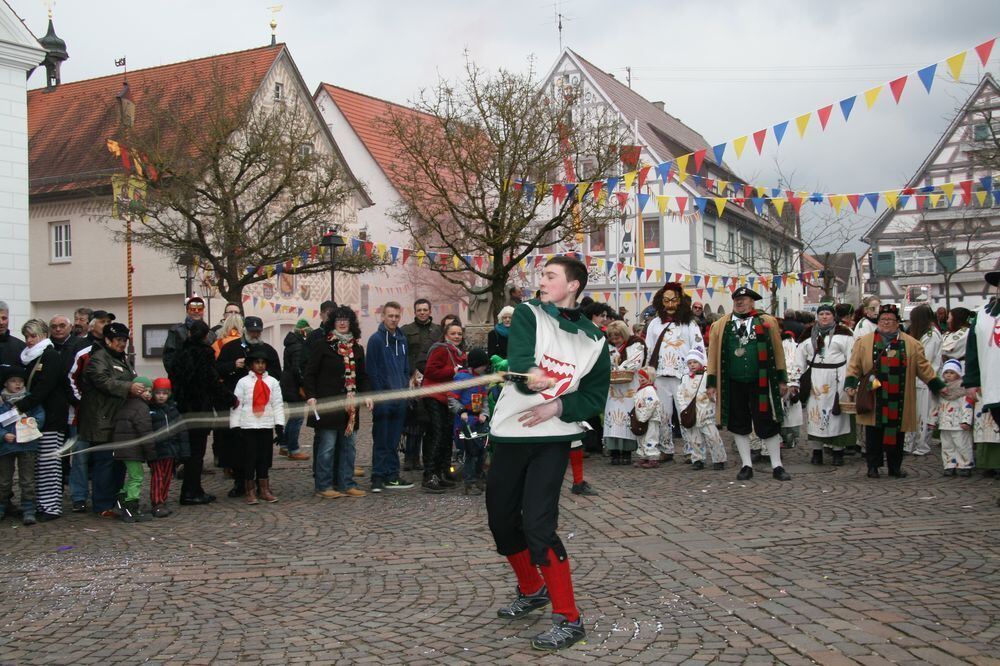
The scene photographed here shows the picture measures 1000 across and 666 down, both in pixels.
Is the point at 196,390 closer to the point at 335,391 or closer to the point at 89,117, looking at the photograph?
the point at 335,391

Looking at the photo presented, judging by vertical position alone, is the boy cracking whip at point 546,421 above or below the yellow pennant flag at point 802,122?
below

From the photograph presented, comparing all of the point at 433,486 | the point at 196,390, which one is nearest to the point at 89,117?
the point at 196,390

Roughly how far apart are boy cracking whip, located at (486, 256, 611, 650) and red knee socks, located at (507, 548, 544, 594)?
2 cm

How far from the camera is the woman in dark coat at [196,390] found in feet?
31.5

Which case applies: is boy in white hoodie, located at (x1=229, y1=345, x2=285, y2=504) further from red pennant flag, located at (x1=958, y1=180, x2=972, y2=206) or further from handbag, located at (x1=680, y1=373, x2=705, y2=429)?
red pennant flag, located at (x1=958, y1=180, x2=972, y2=206)

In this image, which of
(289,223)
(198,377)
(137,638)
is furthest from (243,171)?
(137,638)

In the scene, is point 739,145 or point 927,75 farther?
point 739,145

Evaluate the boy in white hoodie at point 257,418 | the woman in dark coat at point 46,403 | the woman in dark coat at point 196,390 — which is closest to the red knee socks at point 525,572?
the boy in white hoodie at point 257,418

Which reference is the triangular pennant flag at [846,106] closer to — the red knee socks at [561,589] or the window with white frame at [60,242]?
the red knee socks at [561,589]

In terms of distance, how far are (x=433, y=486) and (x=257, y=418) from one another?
76.7 inches

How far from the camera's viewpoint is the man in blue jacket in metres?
10.2

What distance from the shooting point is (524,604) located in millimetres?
5352

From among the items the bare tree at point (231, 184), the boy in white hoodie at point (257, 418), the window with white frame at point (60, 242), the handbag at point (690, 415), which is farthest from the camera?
the window with white frame at point (60, 242)

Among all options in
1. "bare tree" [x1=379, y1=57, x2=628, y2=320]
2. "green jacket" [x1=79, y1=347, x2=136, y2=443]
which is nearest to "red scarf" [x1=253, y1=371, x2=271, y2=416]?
"green jacket" [x1=79, y1=347, x2=136, y2=443]
